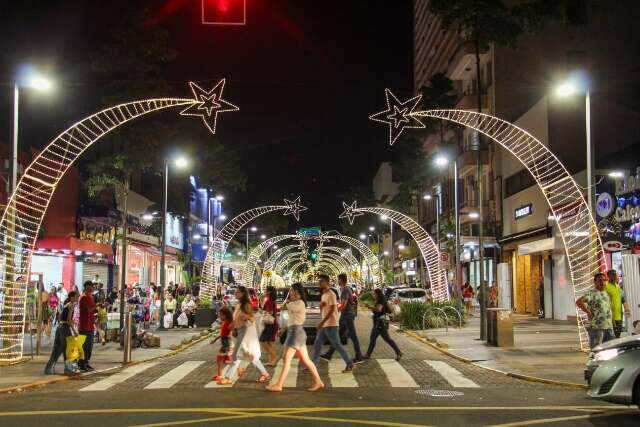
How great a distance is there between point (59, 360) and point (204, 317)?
12.8 metres

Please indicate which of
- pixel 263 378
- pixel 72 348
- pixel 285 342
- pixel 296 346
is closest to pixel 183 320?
pixel 72 348

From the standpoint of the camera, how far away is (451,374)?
15477 millimetres

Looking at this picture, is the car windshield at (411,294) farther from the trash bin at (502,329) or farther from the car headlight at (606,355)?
the car headlight at (606,355)

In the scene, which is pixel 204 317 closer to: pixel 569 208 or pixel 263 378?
pixel 569 208

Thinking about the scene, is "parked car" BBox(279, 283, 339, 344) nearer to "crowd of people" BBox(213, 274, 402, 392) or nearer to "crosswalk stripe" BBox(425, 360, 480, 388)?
"crosswalk stripe" BBox(425, 360, 480, 388)

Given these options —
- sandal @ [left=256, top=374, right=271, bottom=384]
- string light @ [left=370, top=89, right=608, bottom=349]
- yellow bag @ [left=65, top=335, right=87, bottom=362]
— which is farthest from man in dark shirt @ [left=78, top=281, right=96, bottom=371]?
string light @ [left=370, top=89, right=608, bottom=349]

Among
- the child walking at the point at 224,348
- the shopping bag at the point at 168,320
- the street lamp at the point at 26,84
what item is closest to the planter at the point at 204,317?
the shopping bag at the point at 168,320

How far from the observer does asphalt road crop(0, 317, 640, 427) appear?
10195 millimetres

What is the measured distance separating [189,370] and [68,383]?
268 centimetres

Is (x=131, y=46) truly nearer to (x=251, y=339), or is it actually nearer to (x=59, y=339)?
(x=59, y=339)

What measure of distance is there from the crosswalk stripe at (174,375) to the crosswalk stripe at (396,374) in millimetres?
4005

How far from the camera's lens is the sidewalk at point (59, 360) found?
15.0 m

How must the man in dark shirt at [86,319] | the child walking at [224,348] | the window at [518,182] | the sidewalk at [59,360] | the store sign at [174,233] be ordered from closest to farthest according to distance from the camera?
1. the child walking at [224,348]
2. the sidewalk at [59,360]
3. the man in dark shirt at [86,319]
4. the window at [518,182]
5. the store sign at [174,233]

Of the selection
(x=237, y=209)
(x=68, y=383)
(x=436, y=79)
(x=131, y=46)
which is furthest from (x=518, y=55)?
(x=237, y=209)
